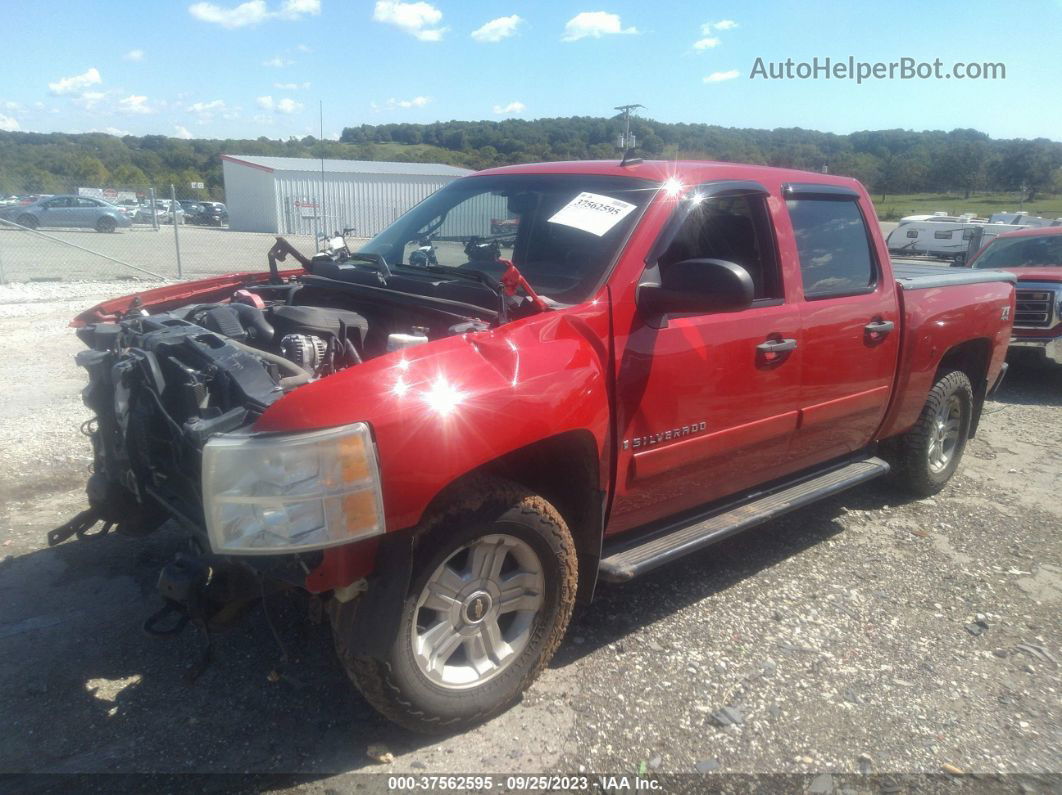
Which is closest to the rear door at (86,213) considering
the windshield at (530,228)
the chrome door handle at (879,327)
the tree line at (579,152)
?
the tree line at (579,152)

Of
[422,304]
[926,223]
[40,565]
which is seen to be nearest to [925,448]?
[422,304]

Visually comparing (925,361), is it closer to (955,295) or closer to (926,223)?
(955,295)

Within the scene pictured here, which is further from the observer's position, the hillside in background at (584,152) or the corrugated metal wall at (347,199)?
the corrugated metal wall at (347,199)

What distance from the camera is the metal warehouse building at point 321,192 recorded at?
24.8m

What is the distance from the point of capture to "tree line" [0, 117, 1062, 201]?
7336mm

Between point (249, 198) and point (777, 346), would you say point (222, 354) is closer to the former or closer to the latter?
point (777, 346)

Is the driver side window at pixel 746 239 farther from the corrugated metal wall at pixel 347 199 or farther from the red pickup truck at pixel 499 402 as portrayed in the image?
the corrugated metal wall at pixel 347 199

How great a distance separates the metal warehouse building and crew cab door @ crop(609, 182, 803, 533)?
57.6ft

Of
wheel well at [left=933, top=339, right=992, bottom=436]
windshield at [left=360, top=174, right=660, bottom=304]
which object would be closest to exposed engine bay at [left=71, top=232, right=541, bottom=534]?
windshield at [left=360, top=174, right=660, bottom=304]

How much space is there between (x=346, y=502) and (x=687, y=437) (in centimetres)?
155

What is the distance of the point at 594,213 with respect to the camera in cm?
318

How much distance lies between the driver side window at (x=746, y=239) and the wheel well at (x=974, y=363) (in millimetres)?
2027

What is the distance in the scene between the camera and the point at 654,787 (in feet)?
8.21

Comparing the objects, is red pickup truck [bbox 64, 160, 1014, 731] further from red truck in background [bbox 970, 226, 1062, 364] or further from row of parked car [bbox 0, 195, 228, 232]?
row of parked car [bbox 0, 195, 228, 232]
